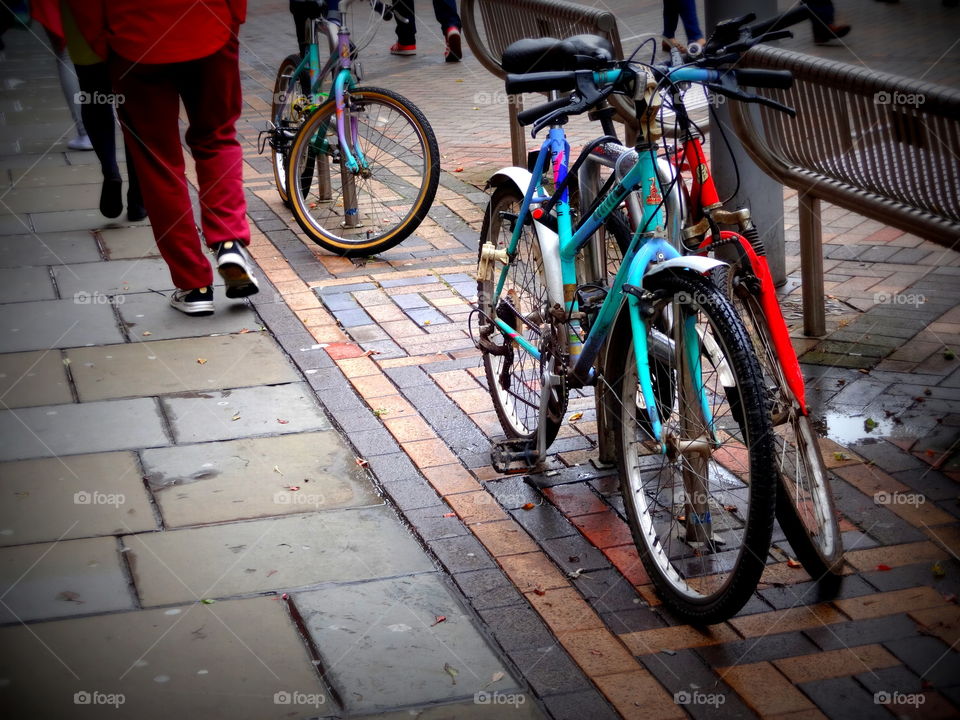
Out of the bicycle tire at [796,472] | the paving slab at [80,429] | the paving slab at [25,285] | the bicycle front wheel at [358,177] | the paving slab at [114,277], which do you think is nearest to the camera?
the bicycle tire at [796,472]

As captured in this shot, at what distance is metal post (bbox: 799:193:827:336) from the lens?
5.09m

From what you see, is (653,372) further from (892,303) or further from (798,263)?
(798,263)

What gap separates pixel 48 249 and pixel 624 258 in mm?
4450

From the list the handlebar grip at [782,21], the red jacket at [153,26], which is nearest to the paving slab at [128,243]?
the red jacket at [153,26]

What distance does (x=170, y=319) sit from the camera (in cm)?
584

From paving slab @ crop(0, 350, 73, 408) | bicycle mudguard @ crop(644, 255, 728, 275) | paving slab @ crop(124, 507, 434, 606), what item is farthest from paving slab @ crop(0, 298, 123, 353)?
bicycle mudguard @ crop(644, 255, 728, 275)

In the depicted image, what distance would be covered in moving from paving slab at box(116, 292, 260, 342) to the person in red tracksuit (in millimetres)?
77

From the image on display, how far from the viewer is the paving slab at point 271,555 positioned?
3.56 m

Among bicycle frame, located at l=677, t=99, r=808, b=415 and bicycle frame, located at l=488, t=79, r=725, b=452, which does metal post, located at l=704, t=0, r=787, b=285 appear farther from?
bicycle frame, located at l=677, t=99, r=808, b=415

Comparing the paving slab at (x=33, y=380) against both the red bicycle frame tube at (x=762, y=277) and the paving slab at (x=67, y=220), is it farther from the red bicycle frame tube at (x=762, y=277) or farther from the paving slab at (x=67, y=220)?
the red bicycle frame tube at (x=762, y=277)

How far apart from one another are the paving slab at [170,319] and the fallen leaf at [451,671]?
2915 millimetres

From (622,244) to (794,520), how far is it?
3.45ft

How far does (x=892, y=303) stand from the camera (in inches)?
219

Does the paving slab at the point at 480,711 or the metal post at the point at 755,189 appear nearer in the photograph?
the paving slab at the point at 480,711
